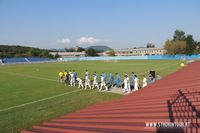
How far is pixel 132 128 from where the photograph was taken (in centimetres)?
638

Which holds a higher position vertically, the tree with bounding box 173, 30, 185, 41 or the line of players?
the tree with bounding box 173, 30, 185, 41

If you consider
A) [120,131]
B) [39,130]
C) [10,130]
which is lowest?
[10,130]

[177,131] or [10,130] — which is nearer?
[177,131]

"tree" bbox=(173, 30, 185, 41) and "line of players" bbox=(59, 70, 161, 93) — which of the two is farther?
"tree" bbox=(173, 30, 185, 41)

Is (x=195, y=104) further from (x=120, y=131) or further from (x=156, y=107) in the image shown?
(x=120, y=131)

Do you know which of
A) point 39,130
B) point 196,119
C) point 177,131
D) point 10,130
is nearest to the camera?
point 177,131

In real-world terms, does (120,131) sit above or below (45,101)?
above

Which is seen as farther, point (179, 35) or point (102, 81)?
point (179, 35)

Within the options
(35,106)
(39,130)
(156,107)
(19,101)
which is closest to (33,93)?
(19,101)

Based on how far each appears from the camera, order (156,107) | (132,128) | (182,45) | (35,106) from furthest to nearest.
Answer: (182,45)
(35,106)
(156,107)
(132,128)

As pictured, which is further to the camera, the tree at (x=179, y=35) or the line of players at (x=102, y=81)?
the tree at (x=179, y=35)

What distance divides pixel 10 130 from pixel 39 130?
18.1ft

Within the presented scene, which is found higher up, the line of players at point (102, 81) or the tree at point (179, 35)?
the tree at point (179, 35)

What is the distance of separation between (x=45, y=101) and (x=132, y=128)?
15.8 m
